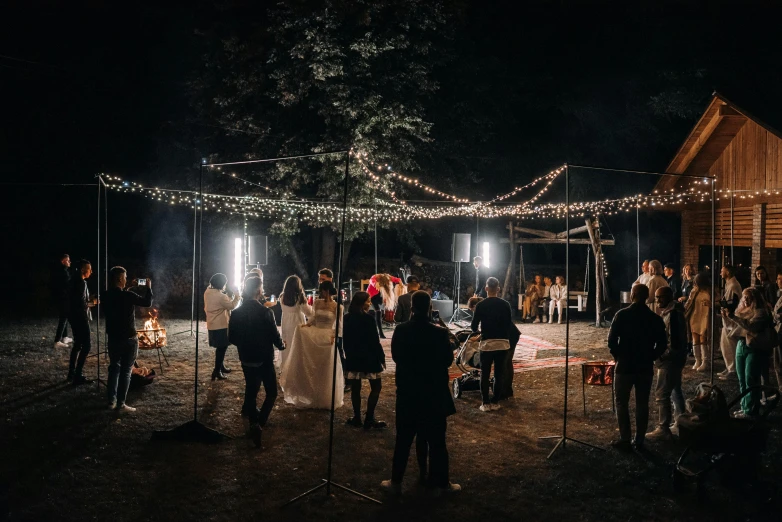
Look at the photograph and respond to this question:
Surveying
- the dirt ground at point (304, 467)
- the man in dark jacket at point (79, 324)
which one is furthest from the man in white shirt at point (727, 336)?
the man in dark jacket at point (79, 324)

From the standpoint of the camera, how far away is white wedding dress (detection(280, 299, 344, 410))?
292 inches

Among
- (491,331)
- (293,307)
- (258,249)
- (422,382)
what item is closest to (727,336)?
A: (491,331)

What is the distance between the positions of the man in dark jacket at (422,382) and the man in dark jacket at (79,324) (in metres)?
5.71

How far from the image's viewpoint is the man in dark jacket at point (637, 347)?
586cm

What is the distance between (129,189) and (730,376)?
34.0ft

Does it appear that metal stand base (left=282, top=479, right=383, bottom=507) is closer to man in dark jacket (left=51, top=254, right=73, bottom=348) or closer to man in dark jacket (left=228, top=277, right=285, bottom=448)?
man in dark jacket (left=228, top=277, right=285, bottom=448)

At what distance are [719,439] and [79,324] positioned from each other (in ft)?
26.3

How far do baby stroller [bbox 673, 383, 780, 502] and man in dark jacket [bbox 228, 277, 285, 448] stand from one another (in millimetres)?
3791

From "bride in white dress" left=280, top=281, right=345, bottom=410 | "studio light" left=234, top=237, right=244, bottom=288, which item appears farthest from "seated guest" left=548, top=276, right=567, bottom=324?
"bride in white dress" left=280, top=281, right=345, bottom=410

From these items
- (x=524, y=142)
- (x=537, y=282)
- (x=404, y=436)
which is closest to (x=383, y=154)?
(x=537, y=282)

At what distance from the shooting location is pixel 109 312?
7.05 metres

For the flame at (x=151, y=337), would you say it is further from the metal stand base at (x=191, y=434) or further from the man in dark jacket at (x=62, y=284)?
the metal stand base at (x=191, y=434)

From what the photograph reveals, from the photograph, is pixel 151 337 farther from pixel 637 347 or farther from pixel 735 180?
pixel 735 180

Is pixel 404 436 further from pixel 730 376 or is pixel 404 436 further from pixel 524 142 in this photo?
pixel 524 142
